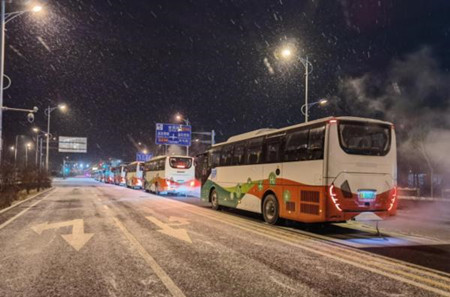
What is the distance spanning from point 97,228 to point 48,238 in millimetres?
1801

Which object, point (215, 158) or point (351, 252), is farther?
point (215, 158)

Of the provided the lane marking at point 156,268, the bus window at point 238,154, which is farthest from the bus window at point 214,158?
the lane marking at point 156,268

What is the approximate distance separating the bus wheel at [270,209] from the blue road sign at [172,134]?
2831 centimetres

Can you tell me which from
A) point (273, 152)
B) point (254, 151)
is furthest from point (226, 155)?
point (273, 152)

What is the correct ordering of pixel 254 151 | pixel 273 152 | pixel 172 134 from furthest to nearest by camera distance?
pixel 172 134 < pixel 254 151 < pixel 273 152

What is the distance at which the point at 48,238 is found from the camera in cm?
913

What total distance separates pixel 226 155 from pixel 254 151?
285cm

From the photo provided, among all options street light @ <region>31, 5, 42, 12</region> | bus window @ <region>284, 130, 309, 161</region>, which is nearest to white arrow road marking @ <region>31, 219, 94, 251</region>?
bus window @ <region>284, 130, 309, 161</region>

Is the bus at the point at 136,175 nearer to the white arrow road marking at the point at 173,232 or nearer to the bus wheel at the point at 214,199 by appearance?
the bus wheel at the point at 214,199

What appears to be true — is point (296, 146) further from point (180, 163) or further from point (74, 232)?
point (180, 163)

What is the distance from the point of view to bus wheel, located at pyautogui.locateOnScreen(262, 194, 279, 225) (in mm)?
12211

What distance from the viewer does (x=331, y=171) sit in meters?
9.94

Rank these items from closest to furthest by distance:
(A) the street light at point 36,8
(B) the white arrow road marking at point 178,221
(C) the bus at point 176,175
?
(B) the white arrow road marking at point 178,221 → (A) the street light at point 36,8 → (C) the bus at point 176,175

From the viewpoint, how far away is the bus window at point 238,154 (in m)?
15.2
